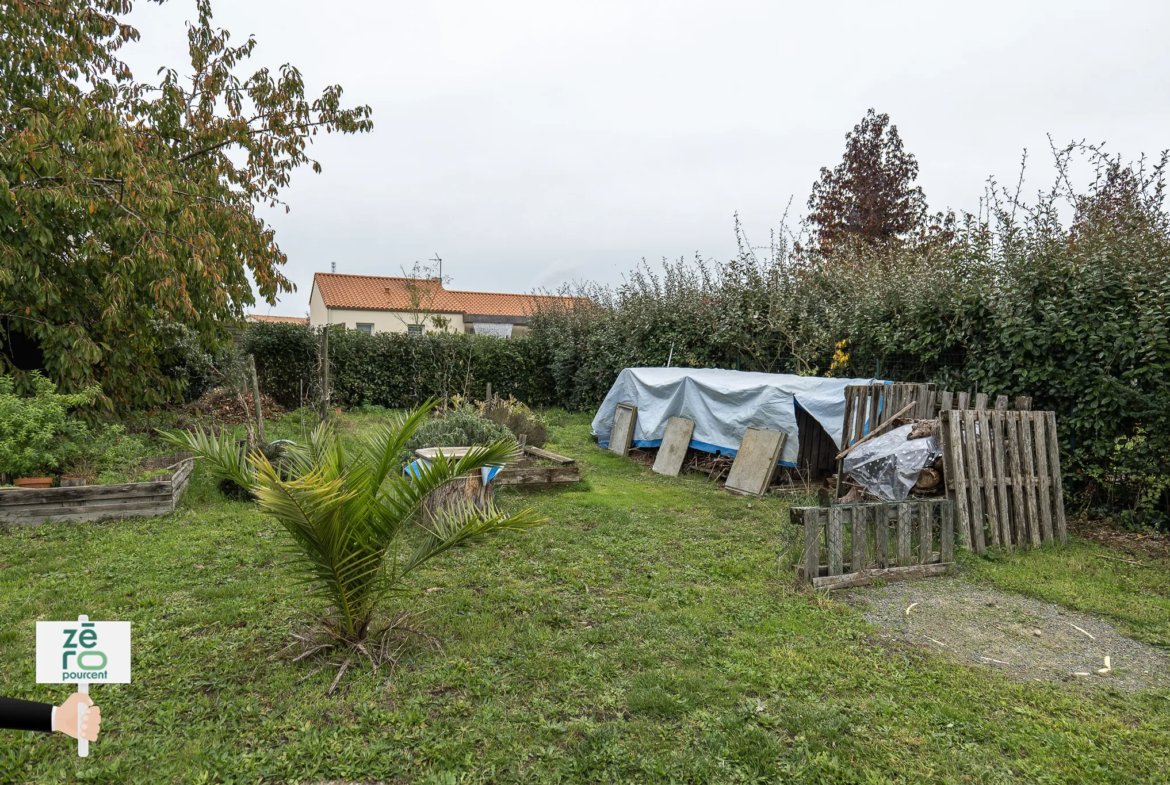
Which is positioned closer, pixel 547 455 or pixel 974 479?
pixel 974 479

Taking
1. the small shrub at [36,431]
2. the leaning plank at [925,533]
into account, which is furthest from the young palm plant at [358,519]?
the small shrub at [36,431]

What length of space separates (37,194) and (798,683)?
8061mm

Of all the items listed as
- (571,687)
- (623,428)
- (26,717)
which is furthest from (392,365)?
(26,717)

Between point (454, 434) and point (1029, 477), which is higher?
point (454, 434)

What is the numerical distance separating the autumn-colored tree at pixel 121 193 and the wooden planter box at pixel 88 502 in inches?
85.8

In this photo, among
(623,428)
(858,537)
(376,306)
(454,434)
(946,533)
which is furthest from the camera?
(376,306)

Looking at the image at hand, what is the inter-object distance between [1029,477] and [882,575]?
2042mm

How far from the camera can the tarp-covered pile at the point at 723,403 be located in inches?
306

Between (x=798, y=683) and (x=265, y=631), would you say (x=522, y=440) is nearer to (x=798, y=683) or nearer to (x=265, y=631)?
(x=265, y=631)

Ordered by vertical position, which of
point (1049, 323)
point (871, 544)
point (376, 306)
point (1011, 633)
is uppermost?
point (376, 306)

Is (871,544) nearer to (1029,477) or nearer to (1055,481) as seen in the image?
(1029,477)

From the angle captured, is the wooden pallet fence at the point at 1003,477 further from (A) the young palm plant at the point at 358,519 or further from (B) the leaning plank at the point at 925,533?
(A) the young palm plant at the point at 358,519

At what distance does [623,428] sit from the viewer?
1073cm

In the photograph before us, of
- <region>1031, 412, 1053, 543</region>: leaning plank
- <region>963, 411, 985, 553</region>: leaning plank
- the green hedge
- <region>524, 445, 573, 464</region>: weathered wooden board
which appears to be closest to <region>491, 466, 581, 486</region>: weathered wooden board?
<region>524, 445, 573, 464</region>: weathered wooden board
